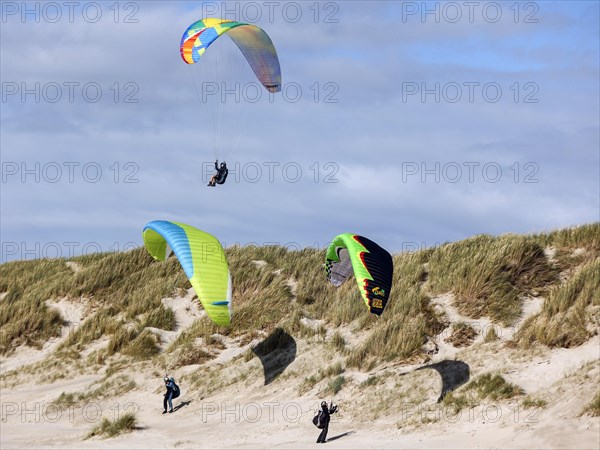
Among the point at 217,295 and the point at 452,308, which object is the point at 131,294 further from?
the point at 452,308

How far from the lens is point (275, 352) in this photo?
2484cm

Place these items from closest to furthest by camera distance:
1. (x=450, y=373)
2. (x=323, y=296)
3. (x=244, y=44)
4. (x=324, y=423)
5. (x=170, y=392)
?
Answer: (x=324, y=423) → (x=450, y=373) → (x=170, y=392) → (x=244, y=44) → (x=323, y=296)

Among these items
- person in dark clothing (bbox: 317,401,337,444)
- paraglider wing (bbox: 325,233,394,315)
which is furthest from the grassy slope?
person in dark clothing (bbox: 317,401,337,444)

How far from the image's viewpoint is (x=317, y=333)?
81.9 feet

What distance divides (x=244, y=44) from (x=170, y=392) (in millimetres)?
9516

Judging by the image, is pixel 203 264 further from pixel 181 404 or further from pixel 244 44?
pixel 244 44

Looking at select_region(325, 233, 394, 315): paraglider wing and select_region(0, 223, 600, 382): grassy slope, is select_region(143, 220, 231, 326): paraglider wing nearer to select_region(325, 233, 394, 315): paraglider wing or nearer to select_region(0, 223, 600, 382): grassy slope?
select_region(325, 233, 394, 315): paraglider wing

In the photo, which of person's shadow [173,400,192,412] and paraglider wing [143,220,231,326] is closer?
paraglider wing [143,220,231,326]

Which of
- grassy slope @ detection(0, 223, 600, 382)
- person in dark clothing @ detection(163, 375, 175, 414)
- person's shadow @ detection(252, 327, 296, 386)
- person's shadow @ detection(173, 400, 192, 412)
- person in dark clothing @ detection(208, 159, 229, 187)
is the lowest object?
person's shadow @ detection(173, 400, 192, 412)

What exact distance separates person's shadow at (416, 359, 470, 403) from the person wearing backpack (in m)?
6.06

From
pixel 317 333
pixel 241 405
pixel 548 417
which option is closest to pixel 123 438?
pixel 241 405

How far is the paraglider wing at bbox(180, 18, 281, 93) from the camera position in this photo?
79.7 feet

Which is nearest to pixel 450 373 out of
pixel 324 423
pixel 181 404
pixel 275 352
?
pixel 324 423

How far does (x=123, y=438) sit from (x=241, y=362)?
4.26 metres
